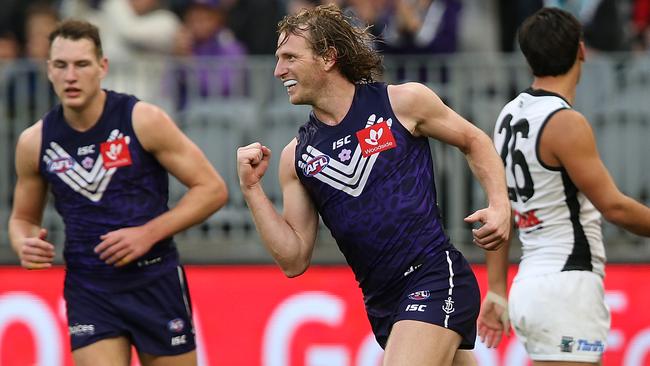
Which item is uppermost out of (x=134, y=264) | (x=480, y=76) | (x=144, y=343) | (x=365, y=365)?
(x=480, y=76)

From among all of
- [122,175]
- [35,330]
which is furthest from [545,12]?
[35,330]

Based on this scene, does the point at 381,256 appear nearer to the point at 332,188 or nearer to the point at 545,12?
the point at 332,188

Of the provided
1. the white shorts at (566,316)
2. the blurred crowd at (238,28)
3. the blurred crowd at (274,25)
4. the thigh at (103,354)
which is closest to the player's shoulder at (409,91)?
the white shorts at (566,316)

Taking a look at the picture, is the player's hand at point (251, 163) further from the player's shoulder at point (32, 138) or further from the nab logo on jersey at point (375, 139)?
the player's shoulder at point (32, 138)

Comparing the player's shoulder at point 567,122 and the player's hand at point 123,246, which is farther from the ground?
the player's shoulder at point 567,122

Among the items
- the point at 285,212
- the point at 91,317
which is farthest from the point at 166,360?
the point at 285,212

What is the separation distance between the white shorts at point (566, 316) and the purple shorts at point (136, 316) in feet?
6.97

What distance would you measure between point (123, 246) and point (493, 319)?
2.16 meters

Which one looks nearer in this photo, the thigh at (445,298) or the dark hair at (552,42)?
the thigh at (445,298)

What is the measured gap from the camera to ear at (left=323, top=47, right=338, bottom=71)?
6164 millimetres

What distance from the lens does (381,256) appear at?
6137 millimetres

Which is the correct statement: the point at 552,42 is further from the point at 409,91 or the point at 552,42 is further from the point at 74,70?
the point at 74,70

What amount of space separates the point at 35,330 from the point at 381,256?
14.9ft

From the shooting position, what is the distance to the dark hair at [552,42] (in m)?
→ 6.55
